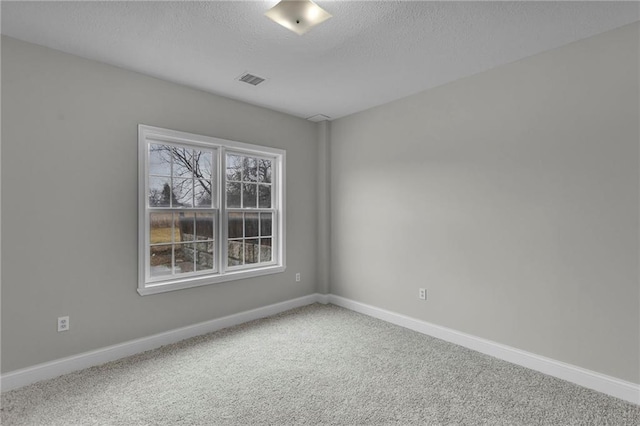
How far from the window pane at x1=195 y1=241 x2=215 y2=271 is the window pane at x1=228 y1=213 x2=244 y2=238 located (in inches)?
11.0

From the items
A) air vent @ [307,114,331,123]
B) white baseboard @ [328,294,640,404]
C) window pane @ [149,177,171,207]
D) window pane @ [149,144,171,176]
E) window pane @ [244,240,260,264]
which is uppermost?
air vent @ [307,114,331,123]

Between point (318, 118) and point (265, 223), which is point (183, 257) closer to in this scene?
point (265, 223)

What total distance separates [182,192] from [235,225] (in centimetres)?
72

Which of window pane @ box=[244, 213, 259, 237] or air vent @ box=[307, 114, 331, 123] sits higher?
air vent @ box=[307, 114, 331, 123]

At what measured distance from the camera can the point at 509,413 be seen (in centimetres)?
203

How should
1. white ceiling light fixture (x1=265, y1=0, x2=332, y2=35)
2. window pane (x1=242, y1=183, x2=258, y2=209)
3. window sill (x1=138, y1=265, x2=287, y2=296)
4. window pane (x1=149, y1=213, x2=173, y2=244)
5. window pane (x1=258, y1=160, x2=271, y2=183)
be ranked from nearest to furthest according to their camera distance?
white ceiling light fixture (x1=265, y1=0, x2=332, y2=35) → window sill (x1=138, y1=265, x2=287, y2=296) → window pane (x1=149, y1=213, x2=173, y2=244) → window pane (x1=242, y1=183, x2=258, y2=209) → window pane (x1=258, y1=160, x2=271, y2=183)

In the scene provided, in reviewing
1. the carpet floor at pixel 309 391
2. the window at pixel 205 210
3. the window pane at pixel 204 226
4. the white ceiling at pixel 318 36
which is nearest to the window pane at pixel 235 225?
the window at pixel 205 210

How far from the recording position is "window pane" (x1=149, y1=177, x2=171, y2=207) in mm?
3107

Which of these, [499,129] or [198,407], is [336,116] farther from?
[198,407]

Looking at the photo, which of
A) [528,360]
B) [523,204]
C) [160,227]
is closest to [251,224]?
[160,227]

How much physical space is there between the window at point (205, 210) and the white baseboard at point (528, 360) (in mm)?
1681

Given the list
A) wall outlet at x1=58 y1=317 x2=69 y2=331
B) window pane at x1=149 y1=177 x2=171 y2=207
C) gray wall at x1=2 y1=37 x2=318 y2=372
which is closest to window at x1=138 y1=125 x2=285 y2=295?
window pane at x1=149 y1=177 x2=171 y2=207

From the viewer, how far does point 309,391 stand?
2279mm

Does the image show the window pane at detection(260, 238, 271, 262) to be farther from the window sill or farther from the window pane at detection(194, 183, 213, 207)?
the window pane at detection(194, 183, 213, 207)
